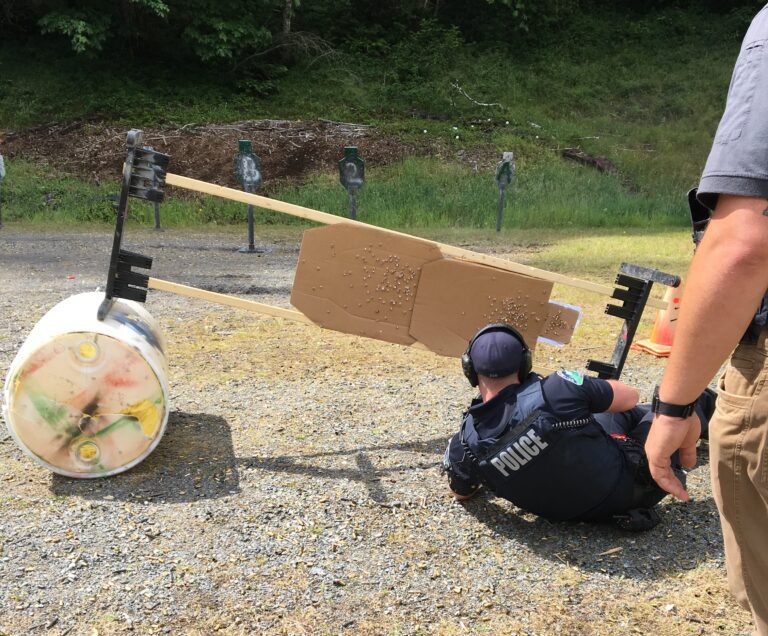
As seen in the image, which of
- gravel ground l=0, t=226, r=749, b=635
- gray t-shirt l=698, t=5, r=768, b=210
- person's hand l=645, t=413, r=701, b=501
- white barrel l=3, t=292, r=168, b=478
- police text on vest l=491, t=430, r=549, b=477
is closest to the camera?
gray t-shirt l=698, t=5, r=768, b=210

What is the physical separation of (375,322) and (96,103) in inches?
670

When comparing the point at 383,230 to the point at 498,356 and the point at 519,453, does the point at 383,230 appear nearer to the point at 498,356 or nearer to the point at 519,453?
the point at 498,356

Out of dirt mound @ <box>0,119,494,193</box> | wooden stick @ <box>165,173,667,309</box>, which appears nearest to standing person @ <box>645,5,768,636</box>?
wooden stick @ <box>165,173,667,309</box>

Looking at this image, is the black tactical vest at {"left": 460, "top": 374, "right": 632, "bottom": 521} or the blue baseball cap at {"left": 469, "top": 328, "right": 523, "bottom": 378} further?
the blue baseball cap at {"left": 469, "top": 328, "right": 523, "bottom": 378}

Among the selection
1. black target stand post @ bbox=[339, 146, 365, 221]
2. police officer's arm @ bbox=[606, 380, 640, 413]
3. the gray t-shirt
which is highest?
the gray t-shirt

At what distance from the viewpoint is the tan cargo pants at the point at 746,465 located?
140cm

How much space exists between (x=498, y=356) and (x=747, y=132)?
5.07 ft

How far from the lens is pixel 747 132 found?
130 cm

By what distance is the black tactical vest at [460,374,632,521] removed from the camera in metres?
2.64

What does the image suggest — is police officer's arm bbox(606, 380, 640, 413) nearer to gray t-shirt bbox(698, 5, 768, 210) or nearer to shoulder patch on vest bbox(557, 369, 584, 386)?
shoulder patch on vest bbox(557, 369, 584, 386)

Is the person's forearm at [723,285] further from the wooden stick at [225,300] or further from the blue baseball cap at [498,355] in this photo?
the wooden stick at [225,300]

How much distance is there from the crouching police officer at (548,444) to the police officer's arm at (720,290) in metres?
1.20

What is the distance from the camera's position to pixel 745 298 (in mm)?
1316

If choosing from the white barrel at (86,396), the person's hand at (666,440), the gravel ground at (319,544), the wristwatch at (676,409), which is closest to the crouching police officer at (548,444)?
the gravel ground at (319,544)
